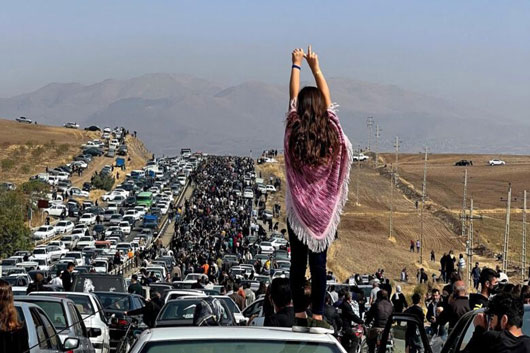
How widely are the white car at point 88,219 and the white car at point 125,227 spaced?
425cm

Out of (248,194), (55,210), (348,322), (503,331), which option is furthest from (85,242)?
(503,331)

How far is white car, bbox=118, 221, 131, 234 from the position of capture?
9412cm

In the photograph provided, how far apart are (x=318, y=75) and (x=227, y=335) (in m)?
1.80

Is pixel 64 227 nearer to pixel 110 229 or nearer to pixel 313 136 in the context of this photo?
pixel 110 229

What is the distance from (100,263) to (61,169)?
94.4 metres

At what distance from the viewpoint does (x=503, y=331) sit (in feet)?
26.2

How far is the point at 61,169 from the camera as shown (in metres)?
149

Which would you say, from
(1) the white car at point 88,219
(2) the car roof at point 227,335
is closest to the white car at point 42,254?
(1) the white car at point 88,219

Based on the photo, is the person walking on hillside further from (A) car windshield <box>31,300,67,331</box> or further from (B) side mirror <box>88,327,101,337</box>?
(B) side mirror <box>88,327,101,337</box>

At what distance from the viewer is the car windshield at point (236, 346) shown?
595cm

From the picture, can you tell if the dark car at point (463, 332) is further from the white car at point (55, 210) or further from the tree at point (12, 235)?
the white car at point (55, 210)

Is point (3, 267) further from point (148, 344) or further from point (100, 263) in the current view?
point (148, 344)

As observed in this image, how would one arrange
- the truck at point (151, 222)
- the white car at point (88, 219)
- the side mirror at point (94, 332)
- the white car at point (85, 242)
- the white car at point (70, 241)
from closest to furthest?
the side mirror at point (94, 332)
the white car at point (85, 242)
the white car at point (70, 241)
the truck at point (151, 222)
the white car at point (88, 219)

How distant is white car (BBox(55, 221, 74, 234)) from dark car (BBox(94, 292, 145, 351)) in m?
67.7
